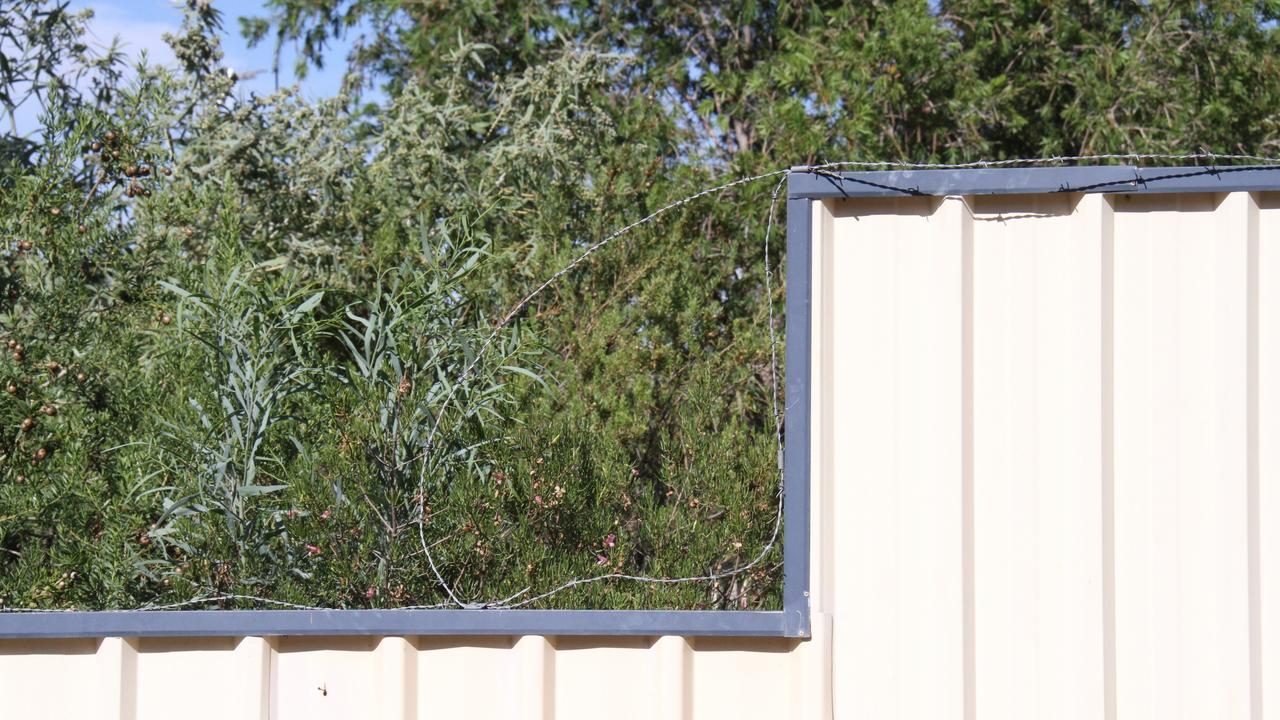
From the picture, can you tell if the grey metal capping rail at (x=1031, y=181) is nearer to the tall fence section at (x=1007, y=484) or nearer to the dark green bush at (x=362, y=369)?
the tall fence section at (x=1007, y=484)

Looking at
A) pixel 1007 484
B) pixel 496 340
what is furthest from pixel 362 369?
pixel 1007 484

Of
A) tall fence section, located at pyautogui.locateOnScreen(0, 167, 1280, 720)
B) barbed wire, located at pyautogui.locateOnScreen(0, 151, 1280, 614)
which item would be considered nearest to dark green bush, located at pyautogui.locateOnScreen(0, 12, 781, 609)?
barbed wire, located at pyautogui.locateOnScreen(0, 151, 1280, 614)

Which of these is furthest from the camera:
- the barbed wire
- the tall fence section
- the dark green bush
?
the dark green bush

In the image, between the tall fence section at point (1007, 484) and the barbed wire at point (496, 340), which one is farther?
the barbed wire at point (496, 340)

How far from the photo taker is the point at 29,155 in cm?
585

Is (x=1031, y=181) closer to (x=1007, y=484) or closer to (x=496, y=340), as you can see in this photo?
(x=1007, y=484)

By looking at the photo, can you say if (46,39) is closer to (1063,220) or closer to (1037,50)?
(1063,220)

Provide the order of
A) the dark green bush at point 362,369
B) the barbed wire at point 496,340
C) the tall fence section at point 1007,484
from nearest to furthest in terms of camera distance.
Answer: the tall fence section at point 1007,484, the barbed wire at point 496,340, the dark green bush at point 362,369

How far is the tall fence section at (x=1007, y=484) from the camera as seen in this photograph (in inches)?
94.2

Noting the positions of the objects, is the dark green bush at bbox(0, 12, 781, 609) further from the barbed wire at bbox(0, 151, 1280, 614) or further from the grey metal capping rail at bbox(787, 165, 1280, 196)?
the grey metal capping rail at bbox(787, 165, 1280, 196)

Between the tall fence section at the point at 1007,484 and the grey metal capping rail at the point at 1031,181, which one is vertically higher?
the grey metal capping rail at the point at 1031,181

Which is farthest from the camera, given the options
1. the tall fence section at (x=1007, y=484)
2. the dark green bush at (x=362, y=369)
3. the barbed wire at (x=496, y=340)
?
the dark green bush at (x=362, y=369)

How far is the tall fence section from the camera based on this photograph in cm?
239

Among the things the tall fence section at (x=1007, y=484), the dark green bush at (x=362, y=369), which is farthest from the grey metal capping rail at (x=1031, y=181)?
the dark green bush at (x=362, y=369)
